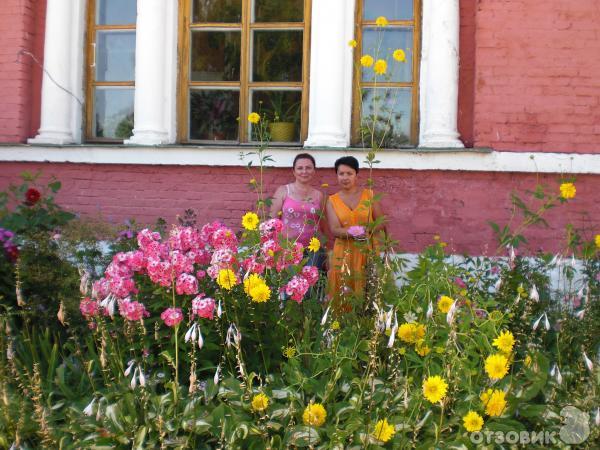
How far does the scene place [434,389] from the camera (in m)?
2.39

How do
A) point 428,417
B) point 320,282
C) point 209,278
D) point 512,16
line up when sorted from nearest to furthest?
point 428,417 < point 209,278 < point 320,282 < point 512,16

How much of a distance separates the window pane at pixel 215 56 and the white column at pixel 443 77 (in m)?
1.72

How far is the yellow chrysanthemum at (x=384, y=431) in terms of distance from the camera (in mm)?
2486

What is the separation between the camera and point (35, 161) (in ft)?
19.2

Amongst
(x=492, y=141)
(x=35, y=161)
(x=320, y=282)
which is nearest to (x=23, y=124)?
(x=35, y=161)

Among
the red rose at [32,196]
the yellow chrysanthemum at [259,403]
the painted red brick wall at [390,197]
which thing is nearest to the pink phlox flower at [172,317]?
the yellow chrysanthemum at [259,403]

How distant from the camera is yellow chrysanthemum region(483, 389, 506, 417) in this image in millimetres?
2459

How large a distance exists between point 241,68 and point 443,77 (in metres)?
1.75

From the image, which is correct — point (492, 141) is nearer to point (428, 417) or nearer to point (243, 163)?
point (243, 163)

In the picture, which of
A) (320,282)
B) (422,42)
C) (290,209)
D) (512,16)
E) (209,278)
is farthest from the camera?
(422,42)

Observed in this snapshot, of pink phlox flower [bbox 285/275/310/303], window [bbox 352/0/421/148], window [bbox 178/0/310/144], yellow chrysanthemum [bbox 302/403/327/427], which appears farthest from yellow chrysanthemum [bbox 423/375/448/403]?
window [bbox 178/0/310/144]

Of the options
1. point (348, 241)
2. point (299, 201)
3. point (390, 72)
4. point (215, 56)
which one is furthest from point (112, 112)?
point (348, 241)

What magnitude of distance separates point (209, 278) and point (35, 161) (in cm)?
330

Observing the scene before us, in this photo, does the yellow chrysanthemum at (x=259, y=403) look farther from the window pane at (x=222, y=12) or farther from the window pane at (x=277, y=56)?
the window pane at (x=222, y=12)
